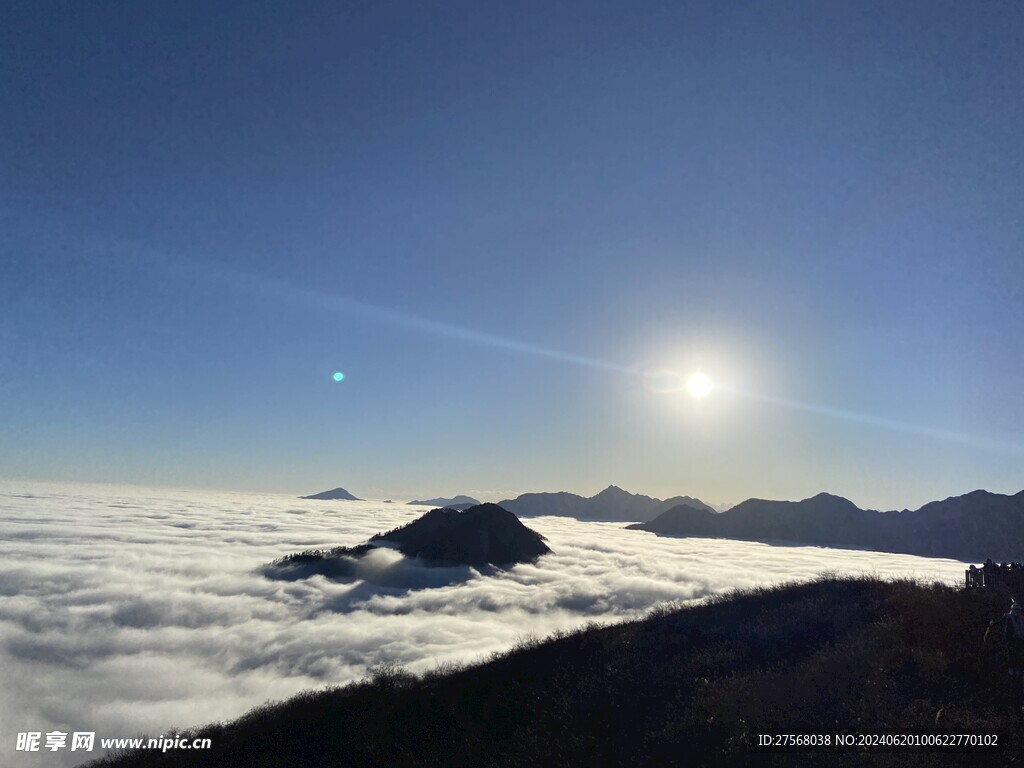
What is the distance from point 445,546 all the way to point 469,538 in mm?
7059

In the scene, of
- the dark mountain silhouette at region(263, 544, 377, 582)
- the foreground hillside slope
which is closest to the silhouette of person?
the foreground hillside slope

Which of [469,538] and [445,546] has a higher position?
[469,538]

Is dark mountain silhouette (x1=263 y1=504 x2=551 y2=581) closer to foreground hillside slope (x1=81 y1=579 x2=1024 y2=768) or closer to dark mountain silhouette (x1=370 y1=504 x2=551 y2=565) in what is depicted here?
dark mountain silhouette (x1=370 y1=504 x2=551 y2=565)

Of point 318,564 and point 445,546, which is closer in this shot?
point 318,564

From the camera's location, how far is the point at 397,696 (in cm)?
3650

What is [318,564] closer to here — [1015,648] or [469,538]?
[469,538]

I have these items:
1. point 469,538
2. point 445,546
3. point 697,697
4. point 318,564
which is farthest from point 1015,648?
point 318,564

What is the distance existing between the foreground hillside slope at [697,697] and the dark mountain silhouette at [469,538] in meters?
85.7

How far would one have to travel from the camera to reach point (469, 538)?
129 metres

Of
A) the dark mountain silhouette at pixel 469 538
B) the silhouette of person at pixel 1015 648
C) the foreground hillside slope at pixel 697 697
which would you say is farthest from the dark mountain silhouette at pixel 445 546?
the silhouette of person at pixel 1015 648

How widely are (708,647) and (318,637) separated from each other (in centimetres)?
7876

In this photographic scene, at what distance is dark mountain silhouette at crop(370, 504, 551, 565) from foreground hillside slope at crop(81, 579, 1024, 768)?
85672 millimetres

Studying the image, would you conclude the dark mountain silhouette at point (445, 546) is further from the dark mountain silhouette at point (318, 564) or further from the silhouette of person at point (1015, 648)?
the silhouette of person at point (1015, 648)

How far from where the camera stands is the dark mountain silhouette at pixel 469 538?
12675 cm
